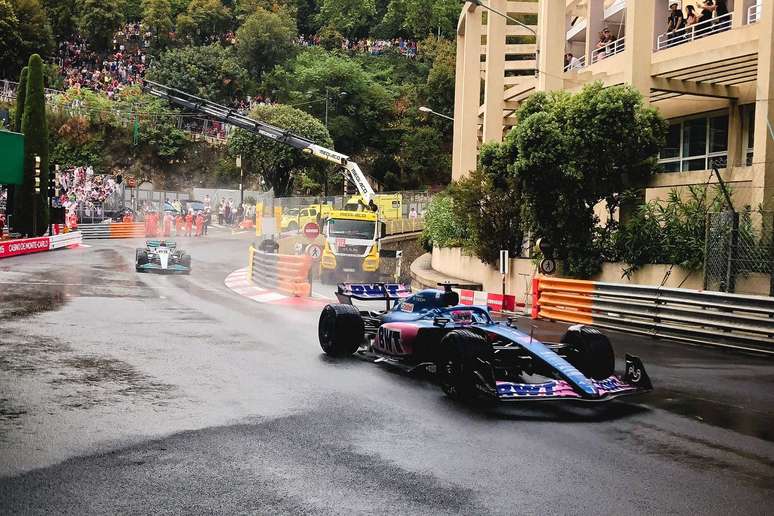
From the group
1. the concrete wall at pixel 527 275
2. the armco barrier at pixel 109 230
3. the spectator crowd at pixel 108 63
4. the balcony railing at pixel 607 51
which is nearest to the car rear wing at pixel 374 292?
the concrete wall at pixel 527 275

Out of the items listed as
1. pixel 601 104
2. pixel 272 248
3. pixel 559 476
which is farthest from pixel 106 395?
pixel 272 248

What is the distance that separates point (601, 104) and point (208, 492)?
58.2 feet

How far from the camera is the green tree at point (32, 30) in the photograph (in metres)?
71.4

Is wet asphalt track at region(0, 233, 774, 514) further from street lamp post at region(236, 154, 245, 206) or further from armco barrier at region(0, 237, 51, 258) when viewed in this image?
street lamp post at region(236, 154, 245, 206)

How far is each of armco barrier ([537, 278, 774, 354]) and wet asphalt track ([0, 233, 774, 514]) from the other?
3.23 feet

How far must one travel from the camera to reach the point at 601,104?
21250mm

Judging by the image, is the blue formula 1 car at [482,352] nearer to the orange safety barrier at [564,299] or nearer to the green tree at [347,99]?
the orange safety barrier at [564,299]

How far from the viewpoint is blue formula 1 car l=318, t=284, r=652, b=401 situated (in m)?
8.65

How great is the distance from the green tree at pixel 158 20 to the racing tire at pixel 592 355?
76.0 metres

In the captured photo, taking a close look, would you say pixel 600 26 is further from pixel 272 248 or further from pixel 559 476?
pixel 559 476

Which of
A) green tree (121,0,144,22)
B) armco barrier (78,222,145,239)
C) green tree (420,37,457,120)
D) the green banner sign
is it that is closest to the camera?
the green banner sign

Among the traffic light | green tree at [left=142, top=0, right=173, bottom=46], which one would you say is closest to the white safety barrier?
the traffic light

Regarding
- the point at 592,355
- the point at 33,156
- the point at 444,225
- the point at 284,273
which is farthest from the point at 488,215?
the point at 33,156

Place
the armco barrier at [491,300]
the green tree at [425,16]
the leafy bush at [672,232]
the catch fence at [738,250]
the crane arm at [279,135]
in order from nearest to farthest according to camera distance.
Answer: the catch fence at [738,250]
the leafy bush at [672,232]
the armco barrier at [491,300]
the crane arm at [279,135]
the green tree at [425,16]
